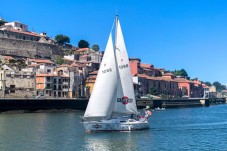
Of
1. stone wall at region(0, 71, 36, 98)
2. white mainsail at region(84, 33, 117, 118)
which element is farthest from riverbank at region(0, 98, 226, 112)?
white mainsail at region(84, 33, 117, 118)

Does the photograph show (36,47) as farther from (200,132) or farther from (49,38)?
(200,132)

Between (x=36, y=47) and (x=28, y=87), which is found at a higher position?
(x=36, y=47)

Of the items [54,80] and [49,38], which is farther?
[49,38]

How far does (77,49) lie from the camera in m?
161

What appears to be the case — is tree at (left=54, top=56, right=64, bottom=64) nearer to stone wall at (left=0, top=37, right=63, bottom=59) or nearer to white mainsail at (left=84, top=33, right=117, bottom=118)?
stone wall at (left=0, top=37, right=63, bottom=59)

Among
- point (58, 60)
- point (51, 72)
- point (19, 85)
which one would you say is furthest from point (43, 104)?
point (58, 60)

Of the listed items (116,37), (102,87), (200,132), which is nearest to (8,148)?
(102,87)

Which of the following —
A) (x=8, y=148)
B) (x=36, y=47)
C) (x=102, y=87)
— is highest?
(x=36, y=47)

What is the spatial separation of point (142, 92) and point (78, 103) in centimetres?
4318

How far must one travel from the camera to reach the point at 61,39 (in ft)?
522

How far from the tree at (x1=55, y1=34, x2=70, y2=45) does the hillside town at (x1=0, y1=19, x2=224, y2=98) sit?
318cm

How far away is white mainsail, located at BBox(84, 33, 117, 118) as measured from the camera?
44688 mm

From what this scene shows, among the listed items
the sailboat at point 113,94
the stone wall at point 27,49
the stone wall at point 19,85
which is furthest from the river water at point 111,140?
the stone wall at point 27,49

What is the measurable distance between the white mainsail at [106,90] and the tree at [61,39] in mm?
115641
